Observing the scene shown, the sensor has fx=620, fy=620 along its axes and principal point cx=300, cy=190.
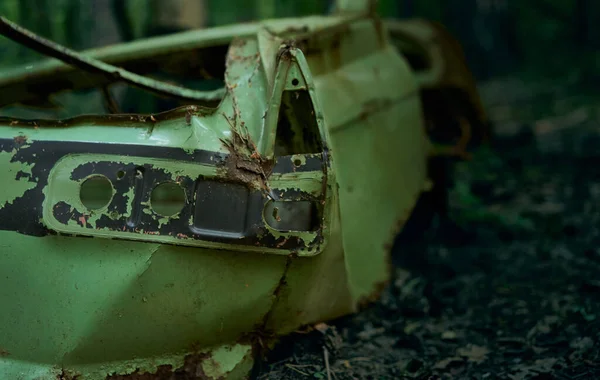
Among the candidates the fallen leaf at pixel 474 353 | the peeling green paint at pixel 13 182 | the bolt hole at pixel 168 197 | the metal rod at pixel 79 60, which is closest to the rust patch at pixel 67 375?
the peeling green paint at pixel 13 182

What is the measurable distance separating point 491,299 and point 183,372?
1319 mm

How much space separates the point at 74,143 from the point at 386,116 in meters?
1.47

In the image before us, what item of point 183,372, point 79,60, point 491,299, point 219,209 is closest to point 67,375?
point 183,372

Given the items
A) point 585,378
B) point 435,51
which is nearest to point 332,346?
point 585,378

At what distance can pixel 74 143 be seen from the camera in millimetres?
1684

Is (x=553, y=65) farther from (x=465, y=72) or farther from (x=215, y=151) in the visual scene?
(x=215, y=151)

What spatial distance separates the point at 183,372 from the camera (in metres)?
1.78

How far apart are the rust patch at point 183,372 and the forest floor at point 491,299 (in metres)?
0.24

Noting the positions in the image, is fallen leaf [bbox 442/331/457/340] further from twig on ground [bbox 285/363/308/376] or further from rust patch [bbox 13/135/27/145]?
rust patch [bbox 13/135/27/145]

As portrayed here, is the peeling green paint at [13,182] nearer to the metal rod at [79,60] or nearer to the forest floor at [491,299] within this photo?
the metal rod at [79,60]

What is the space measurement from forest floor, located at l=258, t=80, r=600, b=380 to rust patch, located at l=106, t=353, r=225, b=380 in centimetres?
24

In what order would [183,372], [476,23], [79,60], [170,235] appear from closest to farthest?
[170,235]
[183,372]
[79,60]
[476,23]

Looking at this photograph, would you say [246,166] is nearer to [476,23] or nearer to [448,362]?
[448,362]

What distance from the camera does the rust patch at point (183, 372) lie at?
1753mm
